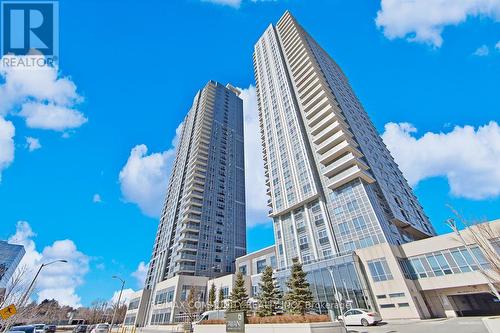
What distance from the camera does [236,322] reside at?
61.9ft

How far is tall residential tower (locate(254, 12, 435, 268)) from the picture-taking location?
39406 millimetres

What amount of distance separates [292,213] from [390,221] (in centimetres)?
1777

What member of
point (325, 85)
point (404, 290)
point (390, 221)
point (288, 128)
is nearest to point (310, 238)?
point (390, 221)

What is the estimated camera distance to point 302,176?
49.3 m

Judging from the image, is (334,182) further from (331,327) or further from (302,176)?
(331,327)

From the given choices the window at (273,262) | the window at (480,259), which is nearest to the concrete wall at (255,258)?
the window at (273,262)

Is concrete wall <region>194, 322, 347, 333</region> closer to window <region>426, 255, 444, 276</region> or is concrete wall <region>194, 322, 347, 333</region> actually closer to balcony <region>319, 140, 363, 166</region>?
window <region>426, 255, 444, 276</region>

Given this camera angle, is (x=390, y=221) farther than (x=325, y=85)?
No

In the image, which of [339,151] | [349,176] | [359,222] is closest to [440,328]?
[359,222]

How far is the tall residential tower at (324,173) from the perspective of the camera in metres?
39.4

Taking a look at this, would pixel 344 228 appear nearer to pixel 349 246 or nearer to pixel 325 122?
pixel 349 246

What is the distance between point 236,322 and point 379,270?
22.1 metres

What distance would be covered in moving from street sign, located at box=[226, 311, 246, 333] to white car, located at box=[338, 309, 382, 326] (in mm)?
8300

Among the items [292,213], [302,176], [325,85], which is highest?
[325,85]
